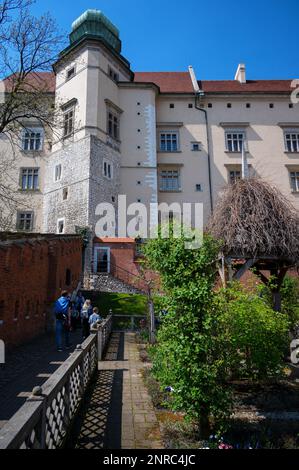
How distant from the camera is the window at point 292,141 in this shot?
3322 cm

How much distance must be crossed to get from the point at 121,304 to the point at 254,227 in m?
11.9

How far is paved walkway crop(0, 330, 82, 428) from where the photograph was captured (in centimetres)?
568

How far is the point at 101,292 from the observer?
20.8m

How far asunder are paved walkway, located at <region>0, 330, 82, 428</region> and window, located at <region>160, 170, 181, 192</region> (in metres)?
22.3

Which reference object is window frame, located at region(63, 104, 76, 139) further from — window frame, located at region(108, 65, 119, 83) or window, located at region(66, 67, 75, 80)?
window frame, located at region(108, 65, 119, 83)

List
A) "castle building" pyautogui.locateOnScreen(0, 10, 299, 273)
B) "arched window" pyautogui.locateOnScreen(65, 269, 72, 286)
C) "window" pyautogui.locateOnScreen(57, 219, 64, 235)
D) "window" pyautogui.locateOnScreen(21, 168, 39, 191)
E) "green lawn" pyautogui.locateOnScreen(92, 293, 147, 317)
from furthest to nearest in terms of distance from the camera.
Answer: "window" pyautogui.locateOnScreen(21, 168, 39, 191) < "window" pyautogui.locateOnScreen(57, 219, 64, 235) < "castle building" pyautogui.locateOnScreen(0, 10, 299, 273) < "arched window" pyautogui.locateOnScreen(65, 269, 72, 286) < "green lawn" pyautogui.locateOnScreen(92, 293, 147, 317)

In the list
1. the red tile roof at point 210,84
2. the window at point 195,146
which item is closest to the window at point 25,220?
the window at point 195,146

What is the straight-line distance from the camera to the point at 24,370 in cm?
787

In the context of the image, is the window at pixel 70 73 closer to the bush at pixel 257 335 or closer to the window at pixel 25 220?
the window at pixel 25 220

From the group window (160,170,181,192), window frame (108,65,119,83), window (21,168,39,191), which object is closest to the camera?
window frame (108,65,119,83)

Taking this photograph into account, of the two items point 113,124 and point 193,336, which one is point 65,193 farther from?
point 193,336

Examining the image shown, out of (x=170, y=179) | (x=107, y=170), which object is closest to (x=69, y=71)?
(x=107, y=170)

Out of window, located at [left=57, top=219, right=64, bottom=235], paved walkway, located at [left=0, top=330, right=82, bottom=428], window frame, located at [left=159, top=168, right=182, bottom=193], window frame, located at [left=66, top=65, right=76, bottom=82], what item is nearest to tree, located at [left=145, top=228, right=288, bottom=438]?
paved walkway, located at [left=0, top=330, right=82, bottom=428]
